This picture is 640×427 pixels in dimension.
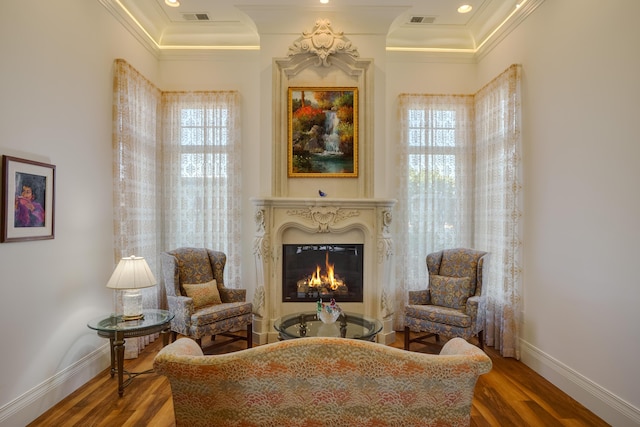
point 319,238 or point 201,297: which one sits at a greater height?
point 319,238

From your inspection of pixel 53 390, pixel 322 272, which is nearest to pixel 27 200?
pixel 53 390

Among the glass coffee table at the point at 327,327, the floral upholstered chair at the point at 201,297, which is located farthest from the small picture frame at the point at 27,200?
the glass coffee table at the point at 327,327

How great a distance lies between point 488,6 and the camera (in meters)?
4.36

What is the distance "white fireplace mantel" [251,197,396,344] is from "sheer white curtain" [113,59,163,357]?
1.34m

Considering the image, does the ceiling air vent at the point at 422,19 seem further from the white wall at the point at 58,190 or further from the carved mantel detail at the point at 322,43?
the white wall at the point at 58,190

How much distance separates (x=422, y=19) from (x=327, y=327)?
410cm

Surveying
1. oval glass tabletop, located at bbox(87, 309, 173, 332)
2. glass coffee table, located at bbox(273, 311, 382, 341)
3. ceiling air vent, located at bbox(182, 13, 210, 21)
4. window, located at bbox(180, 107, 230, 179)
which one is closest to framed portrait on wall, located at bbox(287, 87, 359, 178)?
window, located at bbox(180, 107, 230, 179)

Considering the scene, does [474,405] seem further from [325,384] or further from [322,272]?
[322,272]

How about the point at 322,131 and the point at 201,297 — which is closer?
the point at 201,297

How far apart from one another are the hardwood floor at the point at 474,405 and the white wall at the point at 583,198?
0.19m

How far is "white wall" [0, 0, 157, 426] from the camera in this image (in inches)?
104

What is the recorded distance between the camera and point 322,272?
474cm

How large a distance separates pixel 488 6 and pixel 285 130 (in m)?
2.93

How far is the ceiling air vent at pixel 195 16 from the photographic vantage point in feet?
15.2
